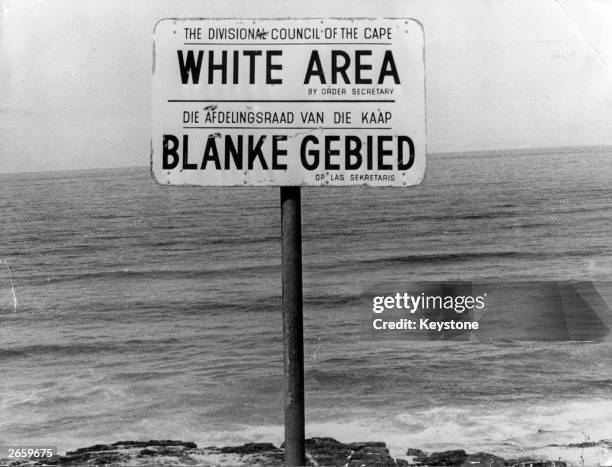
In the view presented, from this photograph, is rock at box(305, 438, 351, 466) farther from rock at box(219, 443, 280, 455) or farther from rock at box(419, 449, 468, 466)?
rock at box(419, 449, 468, 466)

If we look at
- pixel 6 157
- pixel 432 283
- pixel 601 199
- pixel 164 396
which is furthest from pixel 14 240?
pixel 601 199

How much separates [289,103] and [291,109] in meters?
0.02

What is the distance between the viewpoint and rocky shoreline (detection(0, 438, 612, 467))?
123 inches

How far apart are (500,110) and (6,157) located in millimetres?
2668

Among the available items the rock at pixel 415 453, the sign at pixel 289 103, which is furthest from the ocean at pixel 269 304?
the sign at pixel 289 103

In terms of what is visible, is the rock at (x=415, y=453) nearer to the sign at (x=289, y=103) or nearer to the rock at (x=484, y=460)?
the rock at (x=484, y=460)

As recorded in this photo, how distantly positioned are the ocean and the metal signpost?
1.34m

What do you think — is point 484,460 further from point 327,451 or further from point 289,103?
point 289,103

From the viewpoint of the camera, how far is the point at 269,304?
3383 millimetres

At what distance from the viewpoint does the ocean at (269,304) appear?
326cm

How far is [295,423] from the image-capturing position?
6.61 ft

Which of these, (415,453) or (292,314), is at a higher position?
(292,314)

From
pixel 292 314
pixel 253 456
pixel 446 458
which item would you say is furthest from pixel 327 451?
pixel 292 314

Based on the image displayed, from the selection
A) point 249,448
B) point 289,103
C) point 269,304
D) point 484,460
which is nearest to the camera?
point 289,103
